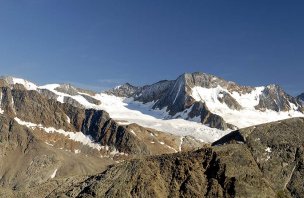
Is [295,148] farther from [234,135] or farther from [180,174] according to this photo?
[180,174]

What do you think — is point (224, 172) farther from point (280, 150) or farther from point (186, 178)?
point (280, 150)

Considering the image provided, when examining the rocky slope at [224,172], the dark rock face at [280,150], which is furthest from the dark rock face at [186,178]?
the dark rock face at [280,150]

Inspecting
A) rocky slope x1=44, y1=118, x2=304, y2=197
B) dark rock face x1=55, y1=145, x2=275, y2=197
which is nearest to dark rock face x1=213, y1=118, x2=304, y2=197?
rocky slope x1=44, y1=118, x2=304, y2=197

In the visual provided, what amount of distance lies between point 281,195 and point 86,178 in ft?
192

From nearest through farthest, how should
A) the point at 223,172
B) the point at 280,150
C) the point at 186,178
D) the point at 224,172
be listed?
the point at 224,172 → the point at 223,172 → the point at 186,178 → the point at 280,150

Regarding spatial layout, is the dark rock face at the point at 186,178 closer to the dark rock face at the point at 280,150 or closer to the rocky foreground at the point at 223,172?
the rocky foreground at the point at 223,172

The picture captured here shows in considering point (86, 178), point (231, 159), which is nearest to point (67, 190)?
point (86, 178)

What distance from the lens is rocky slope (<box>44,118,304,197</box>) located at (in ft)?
486

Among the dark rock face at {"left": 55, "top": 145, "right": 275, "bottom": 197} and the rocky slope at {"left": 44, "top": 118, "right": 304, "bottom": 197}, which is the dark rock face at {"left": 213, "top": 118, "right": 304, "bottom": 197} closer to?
the rocky slope at {"left": 44, "top": 118, "right": 304, "bottom": 197}

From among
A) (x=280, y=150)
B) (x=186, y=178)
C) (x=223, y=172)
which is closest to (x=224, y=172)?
(x=223, y=172)

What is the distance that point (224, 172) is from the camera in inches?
5994

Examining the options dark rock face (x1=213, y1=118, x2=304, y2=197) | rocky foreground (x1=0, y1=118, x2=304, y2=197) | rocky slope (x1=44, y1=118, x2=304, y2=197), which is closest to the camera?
rocky slope (x1=44, y1=118, x2=304, y2=197)

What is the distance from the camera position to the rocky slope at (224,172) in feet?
486

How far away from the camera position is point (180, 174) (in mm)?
157250
